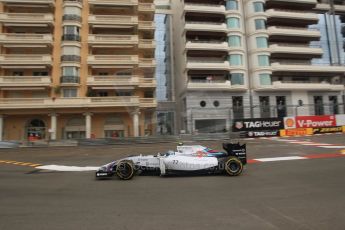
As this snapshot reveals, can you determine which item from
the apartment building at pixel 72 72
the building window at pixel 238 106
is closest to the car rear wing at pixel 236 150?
the apartment building at pixel 72 72

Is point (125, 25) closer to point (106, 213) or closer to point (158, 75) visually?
point (158, 75)

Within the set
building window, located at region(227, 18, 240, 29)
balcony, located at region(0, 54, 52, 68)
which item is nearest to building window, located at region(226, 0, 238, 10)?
building window, located at region(227, 18, 240, 29)

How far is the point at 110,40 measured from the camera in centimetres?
3638

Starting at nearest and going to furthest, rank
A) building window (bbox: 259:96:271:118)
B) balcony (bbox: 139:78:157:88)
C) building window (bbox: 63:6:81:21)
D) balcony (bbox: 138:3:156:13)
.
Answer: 1. building window (bbox: 63:6:81:21)
2. balcony (bbox: 139:78:157:88)
3. balcony (bbox: 138:3:156:13)
4. building window (bbox: 259:96:271:118)

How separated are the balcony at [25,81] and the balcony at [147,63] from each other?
12.3 metres

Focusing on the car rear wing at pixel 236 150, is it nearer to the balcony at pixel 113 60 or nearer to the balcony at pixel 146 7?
the balcony at pixel 113 60

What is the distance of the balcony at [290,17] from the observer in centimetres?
4294

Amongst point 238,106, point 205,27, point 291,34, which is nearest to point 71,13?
point 205,27

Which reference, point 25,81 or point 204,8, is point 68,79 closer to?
point 25,81

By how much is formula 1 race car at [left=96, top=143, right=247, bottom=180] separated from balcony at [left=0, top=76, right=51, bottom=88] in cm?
2830

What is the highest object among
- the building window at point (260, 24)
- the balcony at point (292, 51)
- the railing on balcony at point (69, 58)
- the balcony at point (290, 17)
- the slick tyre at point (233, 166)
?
the balcony at point (290, 17)

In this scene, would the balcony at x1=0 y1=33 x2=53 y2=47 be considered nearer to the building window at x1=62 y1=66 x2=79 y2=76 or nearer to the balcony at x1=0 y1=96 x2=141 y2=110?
the building window at x1=62 y1=66 x2=79 y2=76

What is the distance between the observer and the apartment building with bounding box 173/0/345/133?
1540 inches

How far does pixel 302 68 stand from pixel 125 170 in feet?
134
